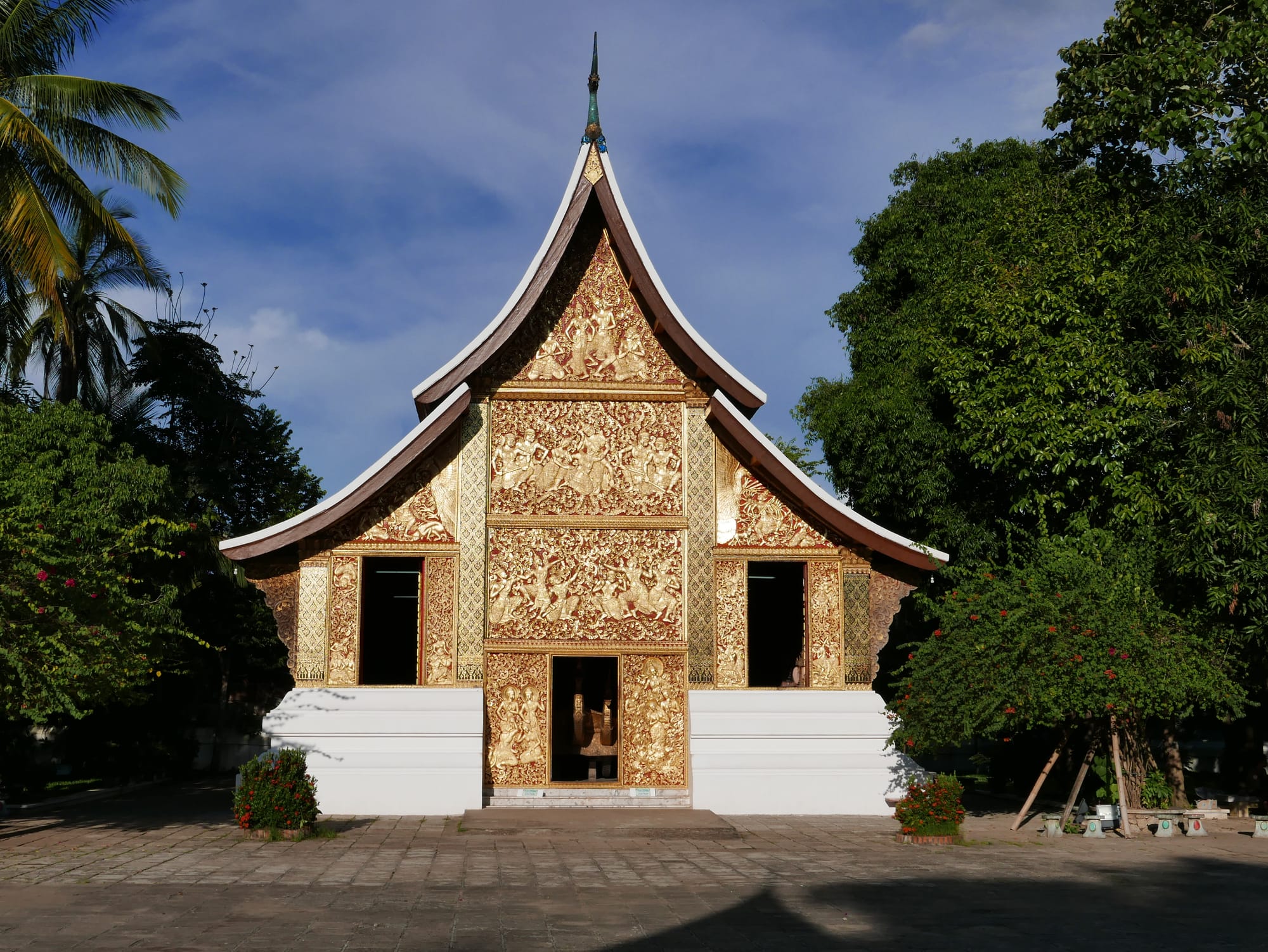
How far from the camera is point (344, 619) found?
1480 centimetres

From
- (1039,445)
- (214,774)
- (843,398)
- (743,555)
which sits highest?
(843,398)

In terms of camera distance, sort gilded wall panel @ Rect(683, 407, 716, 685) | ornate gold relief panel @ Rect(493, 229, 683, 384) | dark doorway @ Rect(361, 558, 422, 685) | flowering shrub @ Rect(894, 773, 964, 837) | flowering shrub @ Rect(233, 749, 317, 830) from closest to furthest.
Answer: flowering shrub @ Rect(233, 749, 317, 830)
flowering shrub @ Rect(894, 773, 964, 837)
gilded wall panel @ Rect(683, 407, 716, 685)
ornate gold relief panel @ Rect(493, 229, 683, 384)
dark doorway @ Rect(361, 558, 422, 685)

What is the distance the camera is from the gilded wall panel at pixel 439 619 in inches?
584

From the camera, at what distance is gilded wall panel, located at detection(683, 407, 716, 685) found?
15062mm

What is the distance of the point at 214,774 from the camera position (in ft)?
82.6

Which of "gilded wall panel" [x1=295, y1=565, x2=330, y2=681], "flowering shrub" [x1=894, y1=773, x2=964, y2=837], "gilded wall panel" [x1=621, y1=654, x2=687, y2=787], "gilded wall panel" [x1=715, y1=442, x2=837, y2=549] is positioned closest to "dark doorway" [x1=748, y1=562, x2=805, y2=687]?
"gilded wall panel" [x1=715, y1=442, x2=837, y2=549]

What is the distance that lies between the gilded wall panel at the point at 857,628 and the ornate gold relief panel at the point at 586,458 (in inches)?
94.7

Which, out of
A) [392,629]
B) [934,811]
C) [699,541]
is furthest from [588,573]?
[392,629]

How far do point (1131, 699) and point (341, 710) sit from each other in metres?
9.02

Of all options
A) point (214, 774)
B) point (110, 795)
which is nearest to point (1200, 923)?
point (110, 795)

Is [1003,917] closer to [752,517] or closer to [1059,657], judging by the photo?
[1059,657]

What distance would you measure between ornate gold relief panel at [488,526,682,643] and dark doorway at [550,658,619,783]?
1.62 m

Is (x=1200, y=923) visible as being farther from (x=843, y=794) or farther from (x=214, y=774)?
(x=214, y=774)

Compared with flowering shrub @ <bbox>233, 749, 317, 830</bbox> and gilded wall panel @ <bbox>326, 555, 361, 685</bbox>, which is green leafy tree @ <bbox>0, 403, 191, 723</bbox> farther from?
gilded wall panel @ <bbox>326, 555, 361, 685</bbox>
